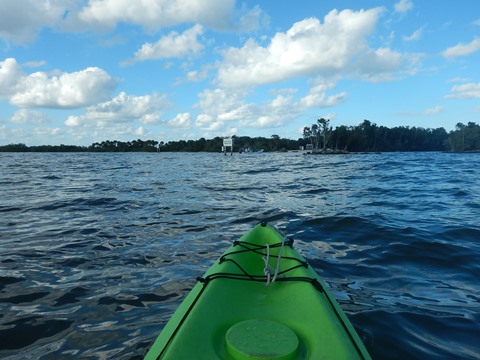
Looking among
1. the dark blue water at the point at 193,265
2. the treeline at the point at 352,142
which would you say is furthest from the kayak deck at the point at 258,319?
the treeline at the point at 352,142

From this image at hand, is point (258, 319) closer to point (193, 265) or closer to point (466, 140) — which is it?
point (193, 265)

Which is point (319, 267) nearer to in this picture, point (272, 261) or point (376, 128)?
point (272, 261)

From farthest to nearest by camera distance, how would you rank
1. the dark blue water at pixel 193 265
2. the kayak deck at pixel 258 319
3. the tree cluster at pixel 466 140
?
the tree cluster at pixel 466 140 < the dark blue water at pixel 193 265 < the kayak deck at pixel 258 319

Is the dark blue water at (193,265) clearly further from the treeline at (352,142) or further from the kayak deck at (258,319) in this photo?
the treeline at (352,142)

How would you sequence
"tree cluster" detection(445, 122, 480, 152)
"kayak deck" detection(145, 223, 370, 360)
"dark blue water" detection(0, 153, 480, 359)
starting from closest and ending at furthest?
"kayak deck" detection(145, 223, 370, 360) < "dark blue water" detection(0, 153, 480, 359) < "tree cluster" detection(445, 122, 480, 152)

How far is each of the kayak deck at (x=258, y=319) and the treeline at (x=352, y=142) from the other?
13702 cm

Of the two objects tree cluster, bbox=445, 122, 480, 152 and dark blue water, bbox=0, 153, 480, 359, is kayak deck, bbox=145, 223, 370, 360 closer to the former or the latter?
dark blue water, bbox=0, 153, 480, 359

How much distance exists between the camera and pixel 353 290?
513 centimetres

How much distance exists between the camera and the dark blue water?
155 inches

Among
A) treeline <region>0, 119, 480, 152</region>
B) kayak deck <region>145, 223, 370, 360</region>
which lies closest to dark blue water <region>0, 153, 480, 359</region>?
kayak deck <region>145, 223, 370, 360</region>

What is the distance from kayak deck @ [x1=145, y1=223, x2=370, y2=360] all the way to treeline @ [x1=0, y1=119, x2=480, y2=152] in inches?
5395

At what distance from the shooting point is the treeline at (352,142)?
141 metres

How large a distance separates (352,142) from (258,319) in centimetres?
15723

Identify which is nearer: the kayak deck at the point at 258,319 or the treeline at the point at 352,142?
→ the kayak deck at the point at 258,319
